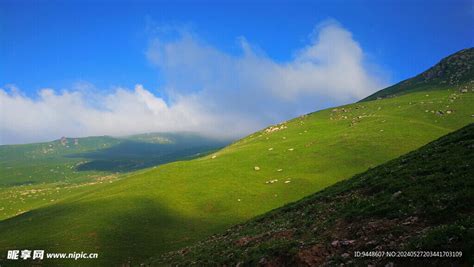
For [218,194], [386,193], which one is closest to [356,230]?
[386,193]

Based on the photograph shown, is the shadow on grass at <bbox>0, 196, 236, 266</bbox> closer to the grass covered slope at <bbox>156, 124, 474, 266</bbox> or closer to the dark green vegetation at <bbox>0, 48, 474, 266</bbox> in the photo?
the dark green vegetation at <bbox>0, 48, 474, 266</bbox>

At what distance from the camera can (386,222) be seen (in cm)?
2206

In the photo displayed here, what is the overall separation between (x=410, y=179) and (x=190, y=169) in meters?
78.9

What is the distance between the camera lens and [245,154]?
11344 cm

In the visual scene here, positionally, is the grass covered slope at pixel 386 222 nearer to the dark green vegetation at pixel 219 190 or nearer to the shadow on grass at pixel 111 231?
the shadow on grass at pixel 111 231

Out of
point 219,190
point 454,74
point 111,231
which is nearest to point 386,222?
point 111,231

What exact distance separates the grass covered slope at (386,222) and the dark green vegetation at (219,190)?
24105 mm

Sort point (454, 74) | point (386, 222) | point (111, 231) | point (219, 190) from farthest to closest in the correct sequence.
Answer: point (454, 74), point (219, 190), point (111, 231), point (386, 222)

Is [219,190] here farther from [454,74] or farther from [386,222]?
[454,74]

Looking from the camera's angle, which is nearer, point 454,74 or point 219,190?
point 219,190

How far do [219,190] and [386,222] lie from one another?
60972mm

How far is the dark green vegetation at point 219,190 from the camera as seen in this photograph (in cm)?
5688

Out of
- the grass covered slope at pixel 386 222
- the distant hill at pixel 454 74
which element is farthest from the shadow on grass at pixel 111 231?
the distant hill at pixel 454 74

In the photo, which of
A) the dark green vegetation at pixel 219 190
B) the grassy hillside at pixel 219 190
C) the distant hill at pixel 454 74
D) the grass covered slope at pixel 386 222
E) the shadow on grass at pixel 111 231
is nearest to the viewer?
the grass covered slope at pixel 386 222
